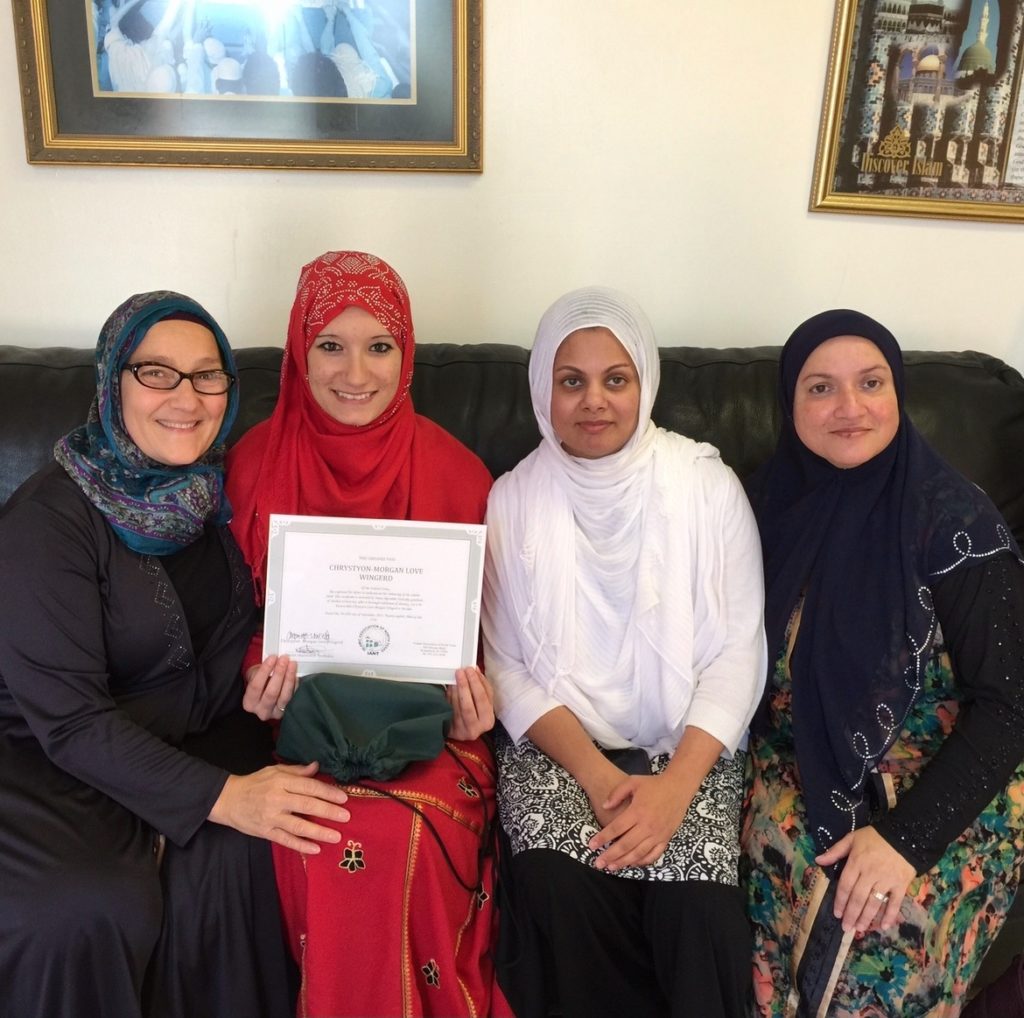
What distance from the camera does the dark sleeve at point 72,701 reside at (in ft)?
4.24

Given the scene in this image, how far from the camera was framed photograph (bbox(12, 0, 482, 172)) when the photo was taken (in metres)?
1.94

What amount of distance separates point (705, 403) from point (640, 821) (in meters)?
0.98

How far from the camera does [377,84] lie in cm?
201

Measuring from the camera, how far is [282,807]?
1280 millimetres

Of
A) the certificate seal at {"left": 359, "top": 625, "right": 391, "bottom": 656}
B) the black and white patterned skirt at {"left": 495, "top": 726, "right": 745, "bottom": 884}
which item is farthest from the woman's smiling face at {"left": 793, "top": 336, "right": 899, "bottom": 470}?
the certificate seal at {"left": 359, "top": 625, "right": 391, "bottom": 656}

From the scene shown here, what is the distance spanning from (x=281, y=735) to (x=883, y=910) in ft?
3.32

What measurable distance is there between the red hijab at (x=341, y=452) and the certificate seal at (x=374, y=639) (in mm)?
263

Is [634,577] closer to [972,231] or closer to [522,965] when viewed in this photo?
[522,965]

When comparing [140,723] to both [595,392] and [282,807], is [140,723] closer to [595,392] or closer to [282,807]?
[282,807]

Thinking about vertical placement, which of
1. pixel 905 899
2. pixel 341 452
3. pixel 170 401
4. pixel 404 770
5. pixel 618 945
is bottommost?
pixel 618 945

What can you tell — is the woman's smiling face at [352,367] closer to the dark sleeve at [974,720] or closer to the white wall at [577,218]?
the white wall at [577,218]

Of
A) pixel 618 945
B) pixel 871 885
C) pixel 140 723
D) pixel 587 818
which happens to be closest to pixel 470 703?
pixel 587 818

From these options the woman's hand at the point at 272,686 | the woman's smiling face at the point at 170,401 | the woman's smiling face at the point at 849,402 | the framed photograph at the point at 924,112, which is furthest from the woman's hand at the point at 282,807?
the framed photograph at the point at 924,112

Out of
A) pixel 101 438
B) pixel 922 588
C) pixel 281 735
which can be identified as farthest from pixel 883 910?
pixel 101 438
